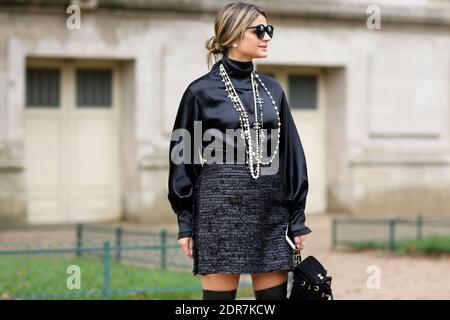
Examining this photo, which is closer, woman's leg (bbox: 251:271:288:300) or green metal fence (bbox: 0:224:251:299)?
woman's leg (bbox: 251:271:288:300)

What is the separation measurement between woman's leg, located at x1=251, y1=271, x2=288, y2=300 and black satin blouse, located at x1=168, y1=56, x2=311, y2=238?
24 centimetres

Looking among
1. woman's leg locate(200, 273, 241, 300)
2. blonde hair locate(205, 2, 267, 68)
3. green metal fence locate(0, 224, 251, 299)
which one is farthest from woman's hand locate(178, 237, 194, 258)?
green metal fence locate(0, 224, 251, 299)

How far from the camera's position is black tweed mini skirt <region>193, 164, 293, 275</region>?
18.0ft

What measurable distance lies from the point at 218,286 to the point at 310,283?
1.57 ft

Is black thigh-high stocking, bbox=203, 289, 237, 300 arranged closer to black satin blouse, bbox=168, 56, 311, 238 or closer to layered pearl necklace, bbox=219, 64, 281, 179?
black satin blouse, bbox=168, 56, 311, 238

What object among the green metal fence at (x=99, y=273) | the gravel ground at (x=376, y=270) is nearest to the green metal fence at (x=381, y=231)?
the gravel ground at (x=376, y=270)

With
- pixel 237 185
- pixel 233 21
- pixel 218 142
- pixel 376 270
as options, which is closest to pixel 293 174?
pixel 237 185

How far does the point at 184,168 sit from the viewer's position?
5.55 m

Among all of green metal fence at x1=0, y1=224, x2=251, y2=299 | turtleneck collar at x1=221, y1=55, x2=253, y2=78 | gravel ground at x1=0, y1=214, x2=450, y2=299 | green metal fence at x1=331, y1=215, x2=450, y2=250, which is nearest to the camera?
turtleneck collar at x1=221, y1=55, x2=253, y2=78

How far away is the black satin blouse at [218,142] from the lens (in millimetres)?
5523

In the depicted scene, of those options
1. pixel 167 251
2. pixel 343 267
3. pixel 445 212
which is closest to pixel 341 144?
pixel 445 212

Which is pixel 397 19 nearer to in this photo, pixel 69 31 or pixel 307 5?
pixel 307 5

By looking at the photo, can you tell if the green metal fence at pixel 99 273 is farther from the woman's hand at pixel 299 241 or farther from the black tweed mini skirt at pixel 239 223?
the woman's hand at pixel 299 241

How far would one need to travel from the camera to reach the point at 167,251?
12.7 m
